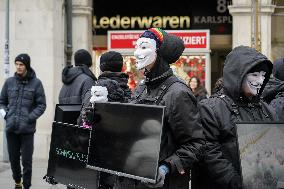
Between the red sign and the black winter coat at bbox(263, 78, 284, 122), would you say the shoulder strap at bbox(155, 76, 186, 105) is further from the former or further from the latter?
the red sign

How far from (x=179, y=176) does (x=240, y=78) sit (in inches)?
27.7

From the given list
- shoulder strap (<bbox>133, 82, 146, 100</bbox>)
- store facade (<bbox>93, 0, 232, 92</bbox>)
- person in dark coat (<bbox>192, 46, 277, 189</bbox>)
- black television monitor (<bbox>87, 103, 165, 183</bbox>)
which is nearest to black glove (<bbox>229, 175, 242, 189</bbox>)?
person in dark coat (<bbox>192, 46, 277, 189</bbox>)

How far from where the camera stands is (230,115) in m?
4.26

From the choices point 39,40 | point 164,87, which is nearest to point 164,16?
point 39,40

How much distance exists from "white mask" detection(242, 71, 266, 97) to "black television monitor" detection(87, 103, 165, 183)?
669 mm

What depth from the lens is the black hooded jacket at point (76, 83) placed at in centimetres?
859

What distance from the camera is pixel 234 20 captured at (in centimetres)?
1541

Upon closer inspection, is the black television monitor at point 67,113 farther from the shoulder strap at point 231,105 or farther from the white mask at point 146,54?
the shoulder strap at point 231,105

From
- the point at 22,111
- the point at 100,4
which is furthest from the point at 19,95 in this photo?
the point at 100,4

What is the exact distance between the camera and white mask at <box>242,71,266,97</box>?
4320mm

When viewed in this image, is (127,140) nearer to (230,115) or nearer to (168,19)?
(230,115)

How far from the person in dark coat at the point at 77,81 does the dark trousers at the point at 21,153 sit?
101 cm

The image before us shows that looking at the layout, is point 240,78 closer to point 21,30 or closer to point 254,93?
point 254,93

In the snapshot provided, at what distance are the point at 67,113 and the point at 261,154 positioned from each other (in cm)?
301
